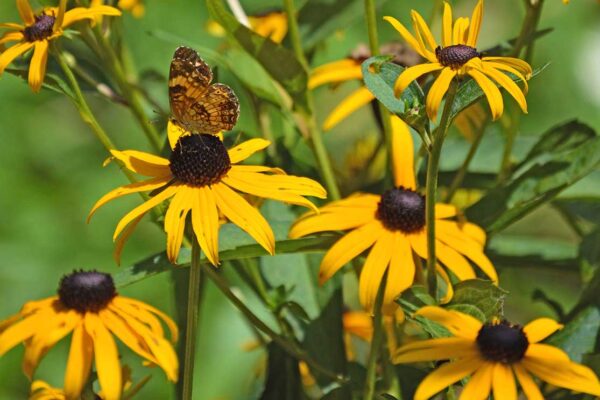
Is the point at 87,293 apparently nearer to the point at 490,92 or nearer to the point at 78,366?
the point at 78,366

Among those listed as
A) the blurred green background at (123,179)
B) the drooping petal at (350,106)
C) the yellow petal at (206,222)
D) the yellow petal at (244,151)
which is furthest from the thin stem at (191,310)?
the blurred green background at (123,179)

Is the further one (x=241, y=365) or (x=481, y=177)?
(x=241, y=365)

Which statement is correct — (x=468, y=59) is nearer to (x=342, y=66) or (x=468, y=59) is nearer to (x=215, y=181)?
(x=215, y=181)

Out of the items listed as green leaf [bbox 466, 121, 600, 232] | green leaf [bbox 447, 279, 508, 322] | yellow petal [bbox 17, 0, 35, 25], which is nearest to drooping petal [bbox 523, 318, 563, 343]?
green leaf [bbox 447, 279, 508, 322]

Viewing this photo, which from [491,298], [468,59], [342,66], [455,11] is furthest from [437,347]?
Answer: [455,11]

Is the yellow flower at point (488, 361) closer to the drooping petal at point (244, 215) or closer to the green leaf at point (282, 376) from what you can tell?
the drooping petal at point (244, 215)
